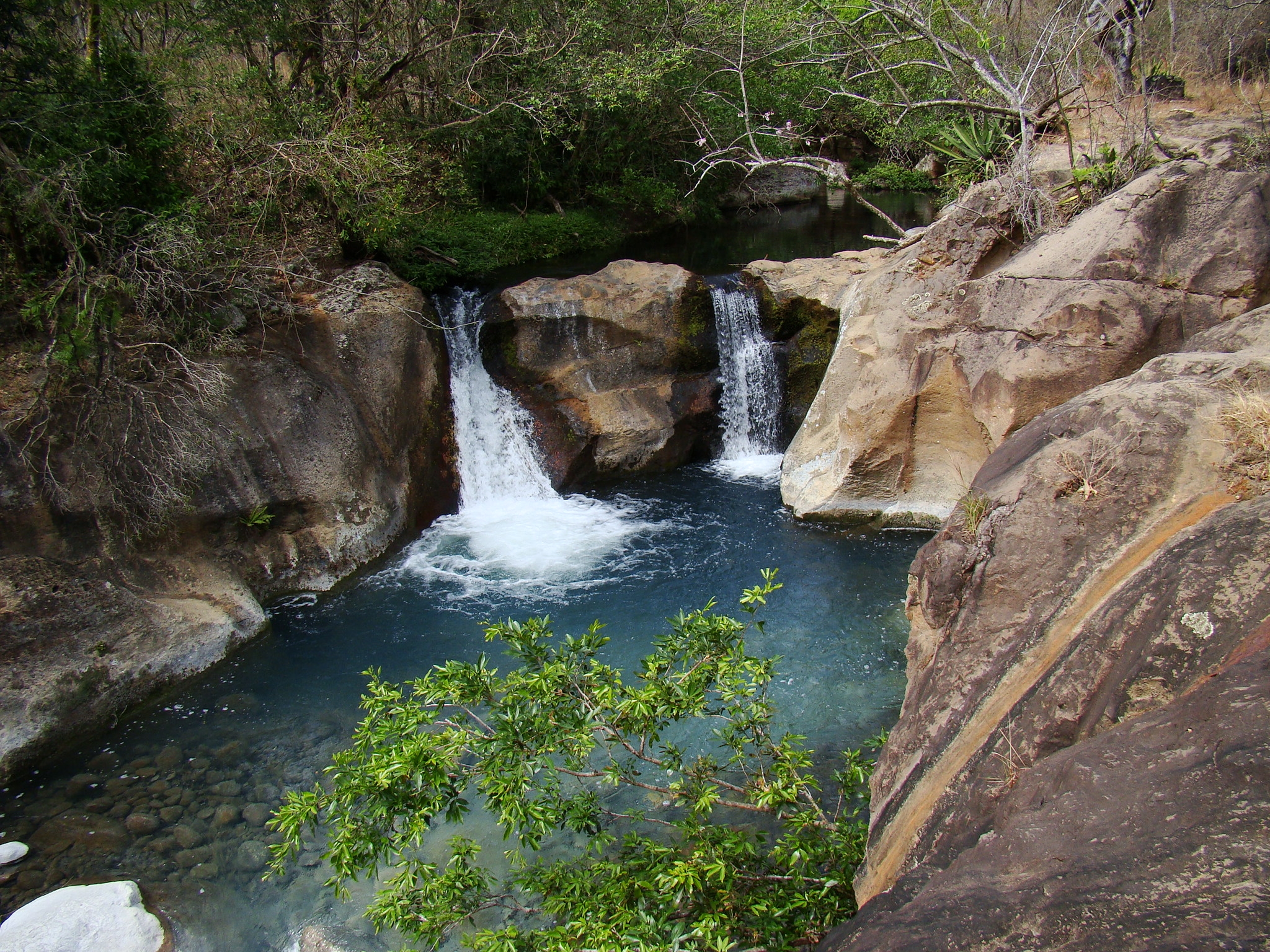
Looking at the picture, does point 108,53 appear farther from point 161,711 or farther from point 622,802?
point 622,802

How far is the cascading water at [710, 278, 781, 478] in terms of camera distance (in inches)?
512

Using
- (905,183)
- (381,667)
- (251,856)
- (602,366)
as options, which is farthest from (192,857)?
(905,183)

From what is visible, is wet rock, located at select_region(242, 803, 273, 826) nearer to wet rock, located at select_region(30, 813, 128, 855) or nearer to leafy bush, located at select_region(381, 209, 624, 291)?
wet rock, located at select_region(30, 813, 128, 855)

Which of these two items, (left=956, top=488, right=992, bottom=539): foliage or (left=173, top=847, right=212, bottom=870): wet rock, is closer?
(left=956, top=488, right=992, bottom=539): foliage

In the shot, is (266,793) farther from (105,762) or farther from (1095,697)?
(1095,697)

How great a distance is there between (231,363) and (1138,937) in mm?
9617

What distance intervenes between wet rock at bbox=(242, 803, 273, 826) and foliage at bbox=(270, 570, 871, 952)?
2.22 m

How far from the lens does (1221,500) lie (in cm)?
398

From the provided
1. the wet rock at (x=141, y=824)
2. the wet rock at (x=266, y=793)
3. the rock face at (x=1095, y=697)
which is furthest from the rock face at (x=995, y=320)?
the wet rock at (x=141, y=824)

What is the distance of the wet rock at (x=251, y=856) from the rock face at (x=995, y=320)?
7110mm

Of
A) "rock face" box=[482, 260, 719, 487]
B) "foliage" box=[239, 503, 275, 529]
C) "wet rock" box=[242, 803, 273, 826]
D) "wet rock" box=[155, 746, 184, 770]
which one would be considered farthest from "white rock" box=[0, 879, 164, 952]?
"rock face" box=[482, 260, 719, 487]

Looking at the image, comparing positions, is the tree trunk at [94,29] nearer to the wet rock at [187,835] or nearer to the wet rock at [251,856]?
the wet rock at [187,835]

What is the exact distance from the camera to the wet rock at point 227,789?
653cm

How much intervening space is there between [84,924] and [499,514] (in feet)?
22.4
